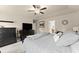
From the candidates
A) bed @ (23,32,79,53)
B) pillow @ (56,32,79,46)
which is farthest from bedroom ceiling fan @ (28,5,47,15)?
pillow @ (56,32,79,46)

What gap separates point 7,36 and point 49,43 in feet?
2.09

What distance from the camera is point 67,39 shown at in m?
1.36

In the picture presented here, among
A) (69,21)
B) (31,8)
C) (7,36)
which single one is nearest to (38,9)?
(31,8)

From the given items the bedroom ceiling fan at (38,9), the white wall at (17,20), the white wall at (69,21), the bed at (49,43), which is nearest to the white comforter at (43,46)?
the bed at (49,43)

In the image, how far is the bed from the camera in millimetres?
1276

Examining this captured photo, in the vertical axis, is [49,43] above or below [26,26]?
below

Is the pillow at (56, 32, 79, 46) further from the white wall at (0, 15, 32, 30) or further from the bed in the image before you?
the white wall at (0, 15, 32, 30)

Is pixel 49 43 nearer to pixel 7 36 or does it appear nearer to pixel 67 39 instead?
pixel 67 39

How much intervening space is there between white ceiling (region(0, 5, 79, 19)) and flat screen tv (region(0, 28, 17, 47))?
246 mm

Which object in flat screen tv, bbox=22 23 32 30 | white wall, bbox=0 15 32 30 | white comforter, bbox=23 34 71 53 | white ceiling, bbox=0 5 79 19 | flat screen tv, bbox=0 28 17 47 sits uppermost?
white ceiling, bbox=0 5 79 19

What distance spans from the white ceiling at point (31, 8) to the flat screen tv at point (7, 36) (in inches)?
9.7

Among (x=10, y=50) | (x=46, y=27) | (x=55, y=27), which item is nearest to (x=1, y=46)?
(x=10, y=50)
